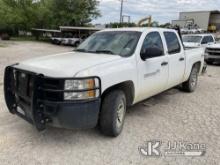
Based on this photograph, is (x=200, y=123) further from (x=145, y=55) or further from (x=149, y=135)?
(x=145, y=55)

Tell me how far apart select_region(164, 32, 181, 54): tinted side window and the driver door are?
0.35 m

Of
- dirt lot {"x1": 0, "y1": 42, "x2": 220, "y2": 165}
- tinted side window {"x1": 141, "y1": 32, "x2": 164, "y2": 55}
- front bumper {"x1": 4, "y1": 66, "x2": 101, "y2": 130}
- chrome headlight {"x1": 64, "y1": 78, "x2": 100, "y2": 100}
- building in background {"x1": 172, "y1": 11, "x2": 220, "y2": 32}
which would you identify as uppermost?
building in background {"x1": 172, "y1": 11, "x2": 220, "y2": 32}

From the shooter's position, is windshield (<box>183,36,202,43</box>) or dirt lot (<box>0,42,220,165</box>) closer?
dirt lot (<box>0,42,220,165</box>)

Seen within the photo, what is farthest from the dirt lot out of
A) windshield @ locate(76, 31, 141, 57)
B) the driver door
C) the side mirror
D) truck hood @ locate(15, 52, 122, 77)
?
windshield @ locate(76, 31, 141, 57)

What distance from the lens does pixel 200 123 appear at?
4.80 metres

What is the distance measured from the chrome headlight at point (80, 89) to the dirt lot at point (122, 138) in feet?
2.79

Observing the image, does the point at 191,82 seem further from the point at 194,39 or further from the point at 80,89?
the point at 194,39

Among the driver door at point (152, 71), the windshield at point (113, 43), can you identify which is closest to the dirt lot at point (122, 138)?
the driver door at point (152, 71)

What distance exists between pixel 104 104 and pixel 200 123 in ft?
7.10

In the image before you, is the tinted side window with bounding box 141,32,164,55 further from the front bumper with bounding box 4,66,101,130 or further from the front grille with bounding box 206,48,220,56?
the front grille with bounding box 206,48,220,56

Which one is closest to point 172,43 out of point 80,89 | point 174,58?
point 174,58

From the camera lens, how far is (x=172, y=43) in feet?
18.9

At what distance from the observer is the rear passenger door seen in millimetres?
5460

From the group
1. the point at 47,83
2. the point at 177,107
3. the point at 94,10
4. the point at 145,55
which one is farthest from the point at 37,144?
the point at 94,10
